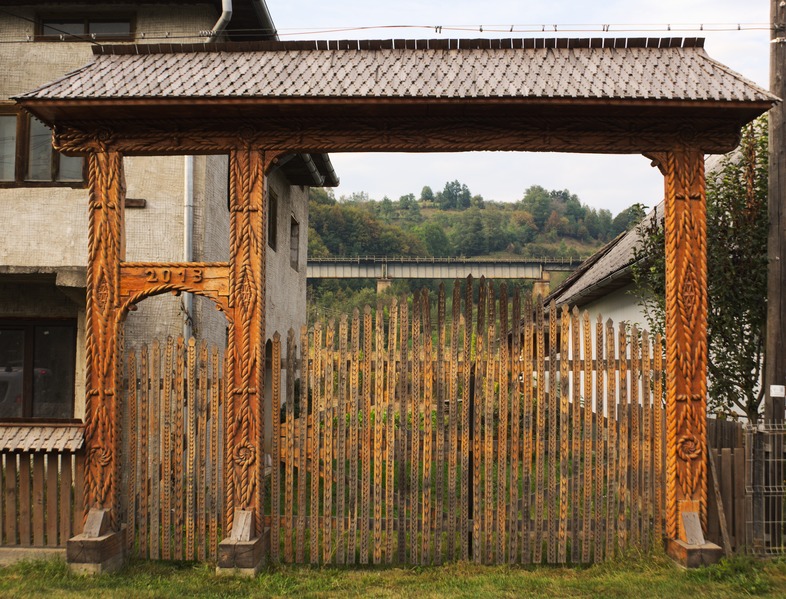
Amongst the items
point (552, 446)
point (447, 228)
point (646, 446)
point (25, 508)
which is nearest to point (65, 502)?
point (25, 508)

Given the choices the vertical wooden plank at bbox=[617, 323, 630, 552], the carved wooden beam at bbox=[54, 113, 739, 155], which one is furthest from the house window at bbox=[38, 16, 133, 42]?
the vertical wooden plank at bbox=[617, 323, 630, 552]

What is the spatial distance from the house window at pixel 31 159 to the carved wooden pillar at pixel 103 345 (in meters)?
3.07

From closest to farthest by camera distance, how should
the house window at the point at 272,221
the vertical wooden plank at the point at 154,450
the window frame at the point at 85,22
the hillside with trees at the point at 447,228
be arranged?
1. the vertical wooden plank at the point at 154,450
2. the window frame at the point at 85,22
3. the house window at the point at 272,221
4. the hillside with trees at the point at 447,228

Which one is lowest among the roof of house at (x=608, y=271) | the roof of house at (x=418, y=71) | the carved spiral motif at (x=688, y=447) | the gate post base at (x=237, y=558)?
the gate post base at (x=237, y=558)

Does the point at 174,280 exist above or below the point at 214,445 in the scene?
above

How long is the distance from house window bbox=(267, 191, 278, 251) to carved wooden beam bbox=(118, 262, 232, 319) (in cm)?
589

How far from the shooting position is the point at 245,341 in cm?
681

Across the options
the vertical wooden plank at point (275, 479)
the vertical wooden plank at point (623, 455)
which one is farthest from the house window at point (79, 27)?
the vertical wooden plank at point (623, 455)

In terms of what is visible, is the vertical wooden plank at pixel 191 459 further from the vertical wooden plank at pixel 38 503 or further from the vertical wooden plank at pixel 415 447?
the vertical wooden plank at pixel 415 447

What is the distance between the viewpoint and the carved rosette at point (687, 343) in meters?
6.66

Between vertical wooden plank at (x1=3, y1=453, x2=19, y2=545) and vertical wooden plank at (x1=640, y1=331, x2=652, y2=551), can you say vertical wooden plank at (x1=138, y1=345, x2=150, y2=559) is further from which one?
vertical wooden plank at (x1=640, y1=331, x2=652, y2=551)

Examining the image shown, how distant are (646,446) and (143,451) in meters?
4.73

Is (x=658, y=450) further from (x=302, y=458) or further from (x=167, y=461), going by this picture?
(x=167, y=461)

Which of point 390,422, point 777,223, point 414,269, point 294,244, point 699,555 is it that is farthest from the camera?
point 414,269
